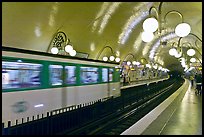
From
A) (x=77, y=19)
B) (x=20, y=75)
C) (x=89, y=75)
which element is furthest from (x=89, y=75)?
(x=20, y=75)

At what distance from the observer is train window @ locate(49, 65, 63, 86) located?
11203 mm

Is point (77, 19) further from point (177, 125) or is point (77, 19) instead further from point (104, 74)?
point (177, 125)

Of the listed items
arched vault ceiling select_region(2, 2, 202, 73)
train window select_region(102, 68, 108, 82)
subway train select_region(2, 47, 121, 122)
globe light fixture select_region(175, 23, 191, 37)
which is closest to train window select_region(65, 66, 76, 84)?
subway train select_region(2, 47, 121, 122)

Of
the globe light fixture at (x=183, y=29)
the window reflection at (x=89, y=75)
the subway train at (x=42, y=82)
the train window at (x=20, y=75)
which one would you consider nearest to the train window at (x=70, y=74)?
the subway train at (x=42, y=82)

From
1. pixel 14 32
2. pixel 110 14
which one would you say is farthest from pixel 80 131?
pixel 110 14

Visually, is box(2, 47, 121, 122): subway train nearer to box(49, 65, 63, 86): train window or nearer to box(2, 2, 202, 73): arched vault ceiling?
box(49, 65, 63, 86): train window

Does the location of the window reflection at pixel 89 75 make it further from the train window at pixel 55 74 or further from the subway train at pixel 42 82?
the train window at pixel 55 74

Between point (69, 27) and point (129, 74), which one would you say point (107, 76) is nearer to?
point (69, 27)

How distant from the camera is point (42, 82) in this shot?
10555 millimetres

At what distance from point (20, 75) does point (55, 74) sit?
86.8 inches

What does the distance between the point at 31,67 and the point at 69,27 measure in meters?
7.53

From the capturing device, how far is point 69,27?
56.3ft

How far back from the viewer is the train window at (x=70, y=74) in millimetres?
12523

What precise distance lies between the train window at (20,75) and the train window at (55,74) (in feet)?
2.59
